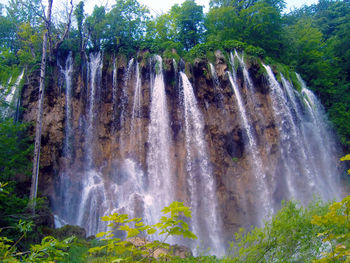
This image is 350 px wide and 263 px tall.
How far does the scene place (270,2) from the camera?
27.4m

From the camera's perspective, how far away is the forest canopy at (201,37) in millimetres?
19672

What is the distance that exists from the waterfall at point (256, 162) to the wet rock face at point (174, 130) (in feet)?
1.11

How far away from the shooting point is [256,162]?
16.6 m

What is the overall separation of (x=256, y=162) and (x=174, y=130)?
5641 millimetres

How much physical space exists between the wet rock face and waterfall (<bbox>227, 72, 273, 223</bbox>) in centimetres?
34

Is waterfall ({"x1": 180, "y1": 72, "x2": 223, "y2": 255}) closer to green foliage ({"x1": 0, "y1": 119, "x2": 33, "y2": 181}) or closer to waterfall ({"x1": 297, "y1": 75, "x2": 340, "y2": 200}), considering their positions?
waterfall ({"x1": 297, "y1": 75, "x2": 340, "y2": 200})

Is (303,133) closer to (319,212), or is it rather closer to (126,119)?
(126,119)

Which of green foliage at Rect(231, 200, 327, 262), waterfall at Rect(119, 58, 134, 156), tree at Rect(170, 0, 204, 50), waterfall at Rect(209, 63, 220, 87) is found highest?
Result: tree at Rect(170, 0, 204, 50)

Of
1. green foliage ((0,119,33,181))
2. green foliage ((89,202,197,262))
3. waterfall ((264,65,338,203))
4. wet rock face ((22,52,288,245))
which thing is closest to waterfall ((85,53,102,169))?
wet rock face ((22,52,288,245))

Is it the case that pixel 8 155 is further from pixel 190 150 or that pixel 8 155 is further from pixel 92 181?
pixel 190 150

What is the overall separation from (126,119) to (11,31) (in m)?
17.0

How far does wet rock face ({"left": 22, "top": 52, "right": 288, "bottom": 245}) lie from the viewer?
611 inches

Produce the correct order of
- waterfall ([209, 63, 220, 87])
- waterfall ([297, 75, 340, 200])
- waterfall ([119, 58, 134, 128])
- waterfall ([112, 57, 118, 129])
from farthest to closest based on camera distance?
waterfall ([209, 63, 220, 87]) < waterfall ([297, 75, 340, 200]) < waterfall ([112, 57, 118, 129]) < waterfall ([119, 58, 134, 128])

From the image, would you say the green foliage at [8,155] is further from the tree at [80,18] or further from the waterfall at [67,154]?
the tree at [80,18]
